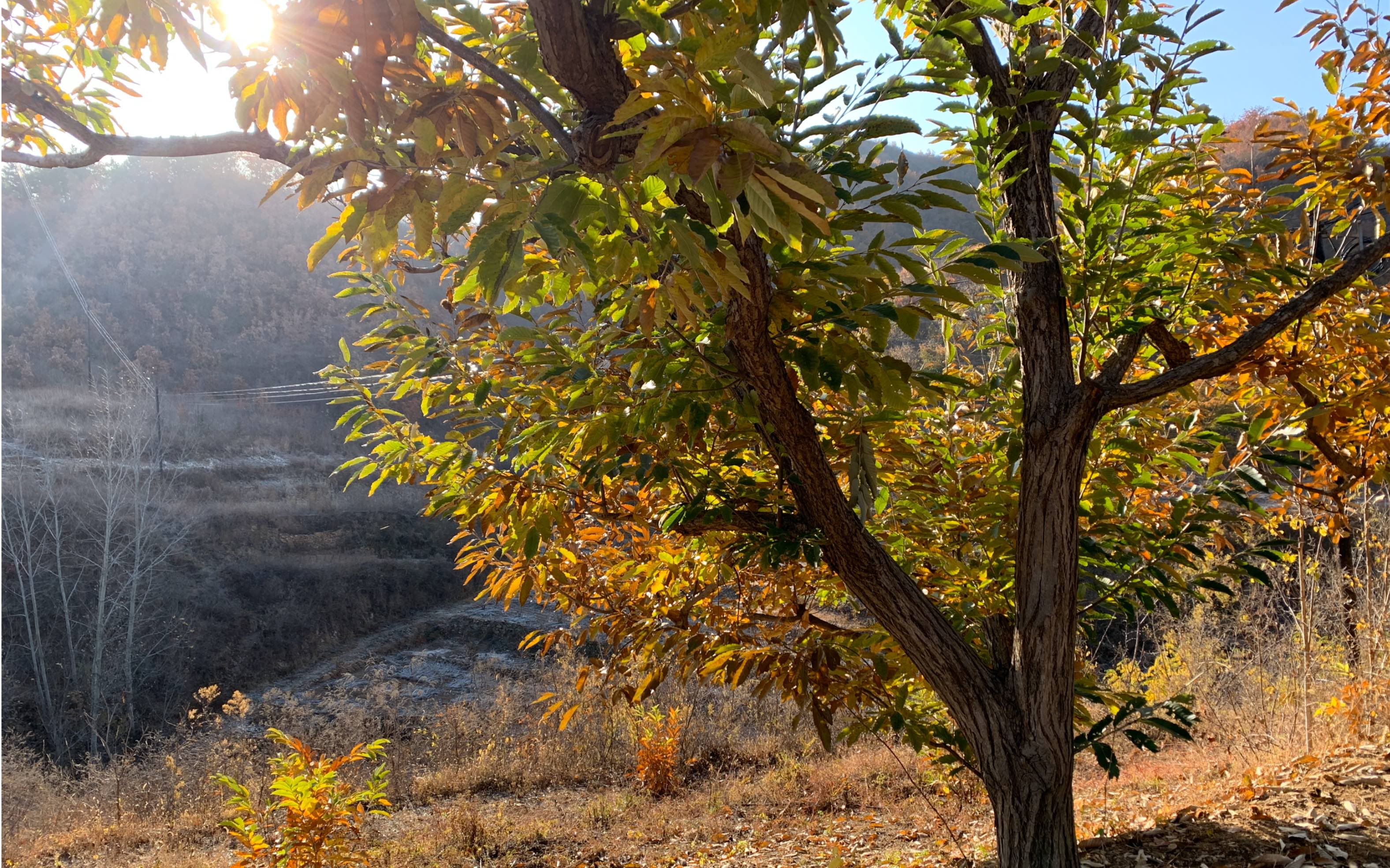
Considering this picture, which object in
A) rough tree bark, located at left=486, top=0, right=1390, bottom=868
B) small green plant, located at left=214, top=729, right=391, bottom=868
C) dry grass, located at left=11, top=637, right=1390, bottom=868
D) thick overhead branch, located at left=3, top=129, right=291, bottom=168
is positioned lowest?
dry grass, located at left=11, top=637, right=1390, bottom=868

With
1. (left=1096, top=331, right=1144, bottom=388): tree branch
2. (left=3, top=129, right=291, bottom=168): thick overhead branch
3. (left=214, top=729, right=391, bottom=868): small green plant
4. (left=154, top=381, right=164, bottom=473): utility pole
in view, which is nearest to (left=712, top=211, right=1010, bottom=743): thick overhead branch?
(left=1096, top=331, right=1144, bottom=388): tree branch

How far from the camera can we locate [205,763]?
22.0ft

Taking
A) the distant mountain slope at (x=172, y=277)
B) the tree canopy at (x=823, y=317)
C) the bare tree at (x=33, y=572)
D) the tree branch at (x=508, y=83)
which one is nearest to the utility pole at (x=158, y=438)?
the bare tree at (x=33, y=572)

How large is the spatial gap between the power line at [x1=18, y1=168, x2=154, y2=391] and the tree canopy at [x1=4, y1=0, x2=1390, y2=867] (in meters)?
20.1

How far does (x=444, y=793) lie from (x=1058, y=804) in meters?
5.74

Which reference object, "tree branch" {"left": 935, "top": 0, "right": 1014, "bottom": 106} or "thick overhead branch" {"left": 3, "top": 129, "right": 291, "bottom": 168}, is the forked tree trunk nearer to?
"tree branch" {"left": 935, "top": 0, "right": 1014, "bottom": 106}

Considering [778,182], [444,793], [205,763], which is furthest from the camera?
[205,763]

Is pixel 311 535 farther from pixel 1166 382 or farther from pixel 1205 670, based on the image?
pixel 1166 382

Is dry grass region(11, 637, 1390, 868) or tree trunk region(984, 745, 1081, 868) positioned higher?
tree trunk region(984, 745, 1081, 868)

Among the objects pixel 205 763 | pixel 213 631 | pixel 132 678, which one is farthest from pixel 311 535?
pixel 205 763

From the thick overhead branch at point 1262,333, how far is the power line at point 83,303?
68.9 ft

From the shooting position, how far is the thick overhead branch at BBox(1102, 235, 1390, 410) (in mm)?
1401

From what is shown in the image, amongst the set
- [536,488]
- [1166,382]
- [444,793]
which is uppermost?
[1166,382]

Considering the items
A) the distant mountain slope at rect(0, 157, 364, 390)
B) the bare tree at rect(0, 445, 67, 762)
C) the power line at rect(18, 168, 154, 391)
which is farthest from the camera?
the distant mountain slope at rect(0, 157, 364, 390)
